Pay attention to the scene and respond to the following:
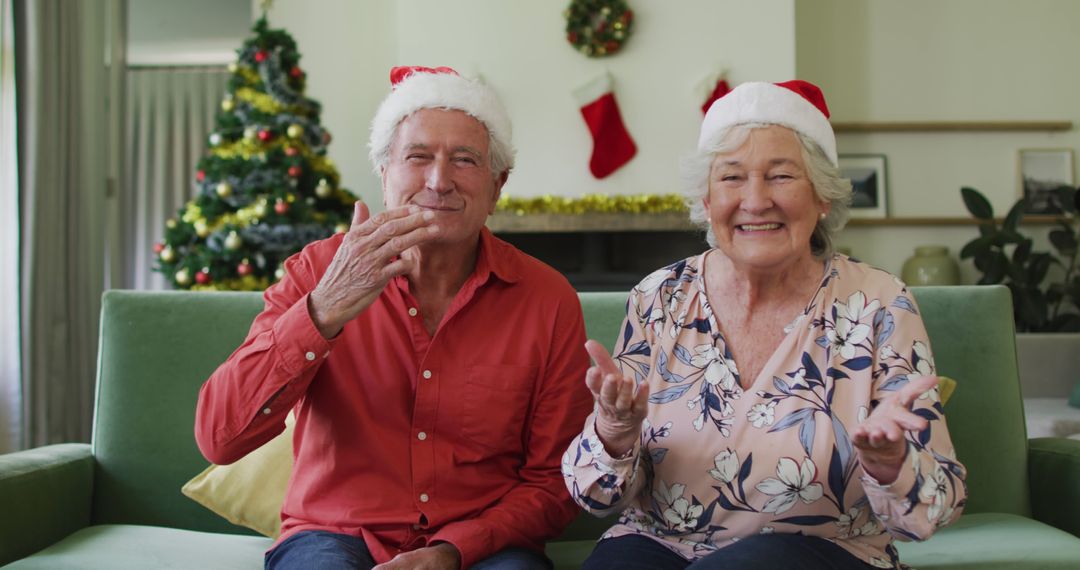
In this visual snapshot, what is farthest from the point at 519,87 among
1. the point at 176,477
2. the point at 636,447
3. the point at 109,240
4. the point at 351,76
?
the point at 636,447

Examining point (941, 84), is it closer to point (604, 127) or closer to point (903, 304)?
point (604, 127)

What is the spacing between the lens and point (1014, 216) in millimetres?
5141

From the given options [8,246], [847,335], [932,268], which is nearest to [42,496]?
[847,335]

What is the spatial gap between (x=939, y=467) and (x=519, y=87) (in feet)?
14.3

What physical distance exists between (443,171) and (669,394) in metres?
0.53

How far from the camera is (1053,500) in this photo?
1.90 meters

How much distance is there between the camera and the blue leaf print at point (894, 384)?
1.37 metres

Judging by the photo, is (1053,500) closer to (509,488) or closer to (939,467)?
(939,467)

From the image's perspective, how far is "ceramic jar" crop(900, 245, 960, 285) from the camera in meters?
5.32

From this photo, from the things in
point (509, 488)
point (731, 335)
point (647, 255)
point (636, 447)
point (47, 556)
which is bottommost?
point (47, 556)

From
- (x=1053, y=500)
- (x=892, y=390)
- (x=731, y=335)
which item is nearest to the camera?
(x=892, y=390)

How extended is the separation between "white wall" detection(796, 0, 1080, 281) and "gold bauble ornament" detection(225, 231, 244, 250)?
11.3ft

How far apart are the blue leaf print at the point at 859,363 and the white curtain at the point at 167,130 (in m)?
6.95

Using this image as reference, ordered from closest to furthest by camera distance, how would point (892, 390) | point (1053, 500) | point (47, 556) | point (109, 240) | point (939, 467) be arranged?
point (939, 467)
point (892, 390)
point (47, 556)
point (1053, 500)
point (109, 240)
